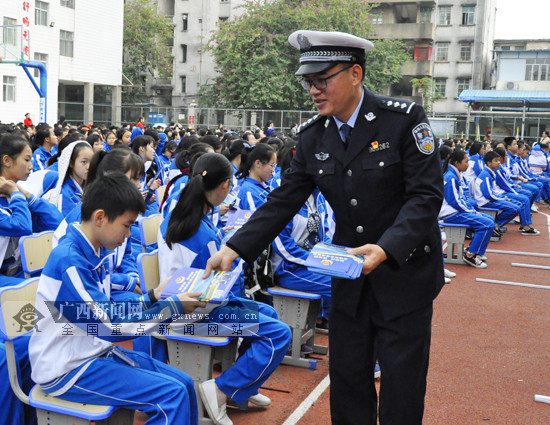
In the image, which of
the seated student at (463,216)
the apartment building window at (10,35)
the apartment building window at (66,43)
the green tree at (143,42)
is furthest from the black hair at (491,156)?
the green tree at (143,42)

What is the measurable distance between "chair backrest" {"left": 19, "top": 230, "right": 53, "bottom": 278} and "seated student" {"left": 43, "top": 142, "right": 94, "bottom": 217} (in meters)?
1.07

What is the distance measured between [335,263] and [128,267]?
2759 millimetres

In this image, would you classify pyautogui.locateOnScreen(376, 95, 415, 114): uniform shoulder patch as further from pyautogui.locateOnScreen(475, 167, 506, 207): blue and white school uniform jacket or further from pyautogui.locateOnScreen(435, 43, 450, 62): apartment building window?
pyautogui.locateOnScreen(435, 43, 450, 62): apartment building window

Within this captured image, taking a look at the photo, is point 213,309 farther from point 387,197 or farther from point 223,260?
point 387,197

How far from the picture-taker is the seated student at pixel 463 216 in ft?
27.6

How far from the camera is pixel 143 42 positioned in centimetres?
3872

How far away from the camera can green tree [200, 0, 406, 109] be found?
30.3 meters

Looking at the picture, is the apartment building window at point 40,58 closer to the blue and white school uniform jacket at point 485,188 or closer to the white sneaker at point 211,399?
the blue and white school uniform jacket at point 485,188

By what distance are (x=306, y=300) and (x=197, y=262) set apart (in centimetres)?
125

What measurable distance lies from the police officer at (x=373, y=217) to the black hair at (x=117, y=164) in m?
2.06

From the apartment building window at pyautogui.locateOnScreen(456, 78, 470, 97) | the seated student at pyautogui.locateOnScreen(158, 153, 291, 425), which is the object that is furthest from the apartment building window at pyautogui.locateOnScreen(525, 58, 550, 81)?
the seated student at pyautogui.locateOnScreen(158, 153, 291, 425)

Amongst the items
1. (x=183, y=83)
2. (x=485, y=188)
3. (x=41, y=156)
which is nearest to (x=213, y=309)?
(x=41, y=156)

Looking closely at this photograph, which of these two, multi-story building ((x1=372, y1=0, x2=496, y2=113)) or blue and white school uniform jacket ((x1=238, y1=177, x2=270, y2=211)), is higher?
multi-story building ((x1=372, y1=0, x2=496, y2=113))

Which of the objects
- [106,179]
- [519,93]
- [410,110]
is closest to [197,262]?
[106,179]
